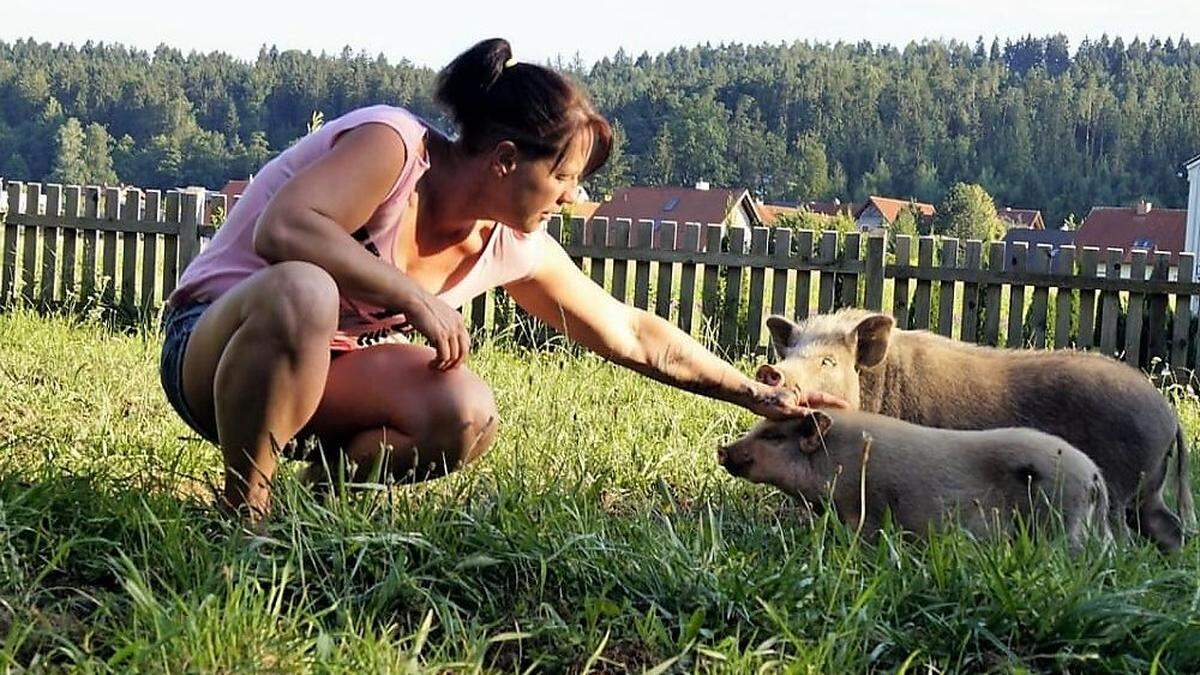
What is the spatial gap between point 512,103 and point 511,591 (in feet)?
4.25

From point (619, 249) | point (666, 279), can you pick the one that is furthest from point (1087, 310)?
point (619, 249)

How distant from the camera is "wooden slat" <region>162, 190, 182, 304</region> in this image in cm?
1373

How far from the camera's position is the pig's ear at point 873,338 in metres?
5.99

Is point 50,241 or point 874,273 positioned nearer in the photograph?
point 874,273

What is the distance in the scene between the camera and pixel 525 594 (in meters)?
3.45

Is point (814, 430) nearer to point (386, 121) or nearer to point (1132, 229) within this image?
point (386, 121)

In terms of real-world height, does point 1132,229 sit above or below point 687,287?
below

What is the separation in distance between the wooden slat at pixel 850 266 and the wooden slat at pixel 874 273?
0.09 meters

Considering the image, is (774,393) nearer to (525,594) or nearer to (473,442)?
(473,442)

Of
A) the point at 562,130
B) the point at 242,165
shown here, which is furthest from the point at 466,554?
the point at 242,165

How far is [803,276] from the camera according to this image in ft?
40.9

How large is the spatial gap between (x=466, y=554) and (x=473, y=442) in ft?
1.93

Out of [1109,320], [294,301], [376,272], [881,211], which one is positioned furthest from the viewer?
[881,211]

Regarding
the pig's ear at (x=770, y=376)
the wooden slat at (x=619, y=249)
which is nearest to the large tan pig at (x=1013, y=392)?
the pig's ear at (x=770, y=376)
